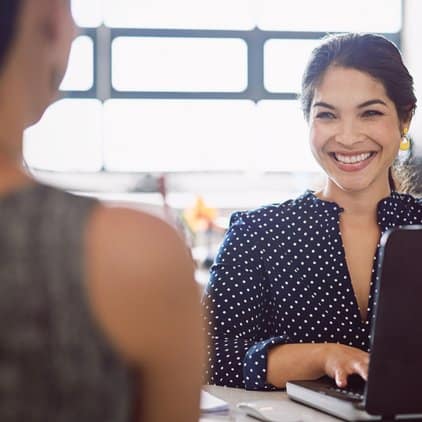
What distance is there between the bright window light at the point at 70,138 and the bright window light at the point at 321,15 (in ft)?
5.06

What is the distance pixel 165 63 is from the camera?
6984mm

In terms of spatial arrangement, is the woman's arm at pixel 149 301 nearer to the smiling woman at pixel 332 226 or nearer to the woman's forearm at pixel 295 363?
the woman's forearm at pixel 295 363

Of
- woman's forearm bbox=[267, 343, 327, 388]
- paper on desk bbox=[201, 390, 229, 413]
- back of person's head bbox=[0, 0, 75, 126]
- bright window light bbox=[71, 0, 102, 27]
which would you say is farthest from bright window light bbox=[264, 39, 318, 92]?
back of person's head bbox=[0, 0, 75, 126]

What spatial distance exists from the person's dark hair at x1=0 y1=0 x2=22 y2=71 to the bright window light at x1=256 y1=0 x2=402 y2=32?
6.72m

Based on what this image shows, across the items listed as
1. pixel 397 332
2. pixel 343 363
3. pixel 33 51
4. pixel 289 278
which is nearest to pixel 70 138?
pixel 289 278

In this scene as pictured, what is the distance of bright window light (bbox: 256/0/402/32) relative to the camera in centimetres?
716

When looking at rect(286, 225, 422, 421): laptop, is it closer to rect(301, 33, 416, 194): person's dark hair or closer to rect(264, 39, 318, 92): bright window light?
rect(301, 33, 416, 194): person's dark hair

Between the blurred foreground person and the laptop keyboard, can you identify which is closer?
the blurred foreground person

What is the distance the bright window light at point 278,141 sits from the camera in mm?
7133

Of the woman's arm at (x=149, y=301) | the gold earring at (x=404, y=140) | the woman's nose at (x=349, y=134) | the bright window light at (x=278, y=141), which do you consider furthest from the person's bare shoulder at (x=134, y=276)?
the bright window light at (x=278, y=141)

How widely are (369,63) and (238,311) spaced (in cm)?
67

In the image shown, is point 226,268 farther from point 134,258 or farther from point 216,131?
point 216,131

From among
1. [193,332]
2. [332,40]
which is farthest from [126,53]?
[193,332]

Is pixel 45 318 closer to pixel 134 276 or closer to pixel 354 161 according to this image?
Result: pixel 134 276
